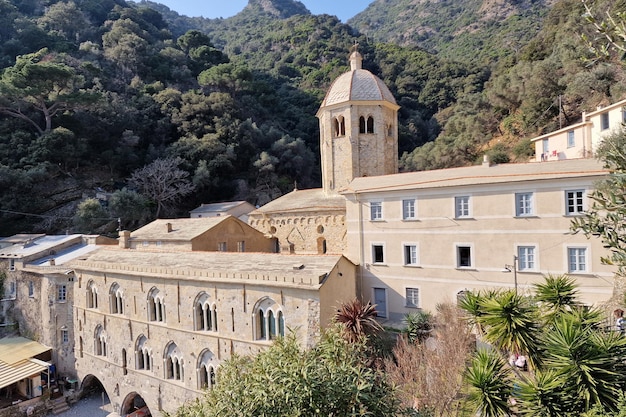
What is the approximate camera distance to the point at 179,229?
96.1ft

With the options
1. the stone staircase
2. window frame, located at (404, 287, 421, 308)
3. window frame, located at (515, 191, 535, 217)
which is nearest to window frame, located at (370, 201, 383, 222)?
window frame, located at (404, 287, 421, 308)

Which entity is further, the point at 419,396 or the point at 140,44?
the point at 140,44

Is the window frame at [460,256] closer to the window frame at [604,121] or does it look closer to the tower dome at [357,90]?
the tower dome at [357,90]

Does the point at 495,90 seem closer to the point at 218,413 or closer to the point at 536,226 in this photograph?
the point at 536,226

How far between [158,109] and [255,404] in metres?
59.8

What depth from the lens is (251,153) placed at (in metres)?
60.4

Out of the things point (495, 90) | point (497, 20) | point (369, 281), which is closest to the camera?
point (369, 281)

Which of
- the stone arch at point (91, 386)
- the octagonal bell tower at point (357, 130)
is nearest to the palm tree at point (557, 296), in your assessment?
the octagonal bell tower at point (357, 130)

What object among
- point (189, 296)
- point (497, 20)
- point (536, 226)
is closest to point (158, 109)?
point (189, 296)

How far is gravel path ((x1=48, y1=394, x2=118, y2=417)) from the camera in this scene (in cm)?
2620

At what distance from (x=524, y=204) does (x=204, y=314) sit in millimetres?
17358

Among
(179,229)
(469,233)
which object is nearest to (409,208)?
(469,233)

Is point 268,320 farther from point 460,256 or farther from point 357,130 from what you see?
point 357,130

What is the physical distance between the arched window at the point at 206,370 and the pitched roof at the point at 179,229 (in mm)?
8337
